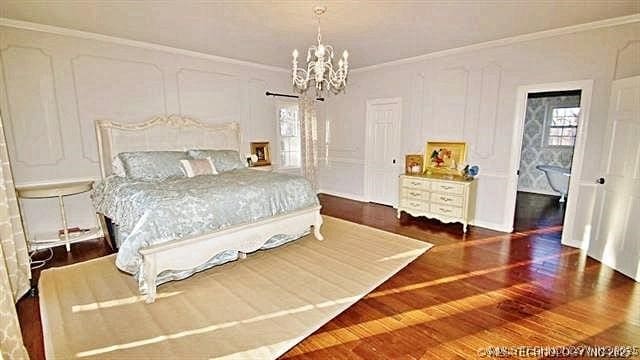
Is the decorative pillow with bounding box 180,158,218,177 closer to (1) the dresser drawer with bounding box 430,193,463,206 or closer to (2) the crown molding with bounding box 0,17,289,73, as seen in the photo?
(2) the crown molding with bounding box 0,17,289,73

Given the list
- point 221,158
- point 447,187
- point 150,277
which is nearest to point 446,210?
point 447,187

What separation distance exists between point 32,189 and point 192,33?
2.66 meters

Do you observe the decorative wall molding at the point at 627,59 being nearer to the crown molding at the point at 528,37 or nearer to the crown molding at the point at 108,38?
the crown molding at the point at 528,37

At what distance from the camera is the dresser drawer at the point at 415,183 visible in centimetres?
491

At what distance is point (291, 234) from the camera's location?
12.6 feet

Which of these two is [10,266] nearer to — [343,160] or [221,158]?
[221,158]

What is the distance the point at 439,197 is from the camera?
187 inches

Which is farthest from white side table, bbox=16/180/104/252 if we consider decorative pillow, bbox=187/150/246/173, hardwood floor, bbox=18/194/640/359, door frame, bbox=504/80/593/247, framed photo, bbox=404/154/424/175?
door frame, bbox=504/80/593/247

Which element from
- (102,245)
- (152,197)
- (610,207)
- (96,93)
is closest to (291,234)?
(152,197)

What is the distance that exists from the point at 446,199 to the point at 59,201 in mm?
5278

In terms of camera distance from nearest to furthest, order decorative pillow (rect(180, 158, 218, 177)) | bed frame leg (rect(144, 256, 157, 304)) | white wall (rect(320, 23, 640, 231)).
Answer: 1. bed frame leg (rect(144, 256, 157, 304))
2. white wall (rect(320, 23, 640, 231))
3. decorative pillow (rect(180, 158, 218, 177))

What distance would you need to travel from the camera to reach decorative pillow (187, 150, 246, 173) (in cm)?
452

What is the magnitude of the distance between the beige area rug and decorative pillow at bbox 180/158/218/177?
1.37 metres

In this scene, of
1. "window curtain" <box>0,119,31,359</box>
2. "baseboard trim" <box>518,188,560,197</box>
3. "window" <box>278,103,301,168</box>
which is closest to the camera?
"window curtain" <box>0,119,31,359</box>
